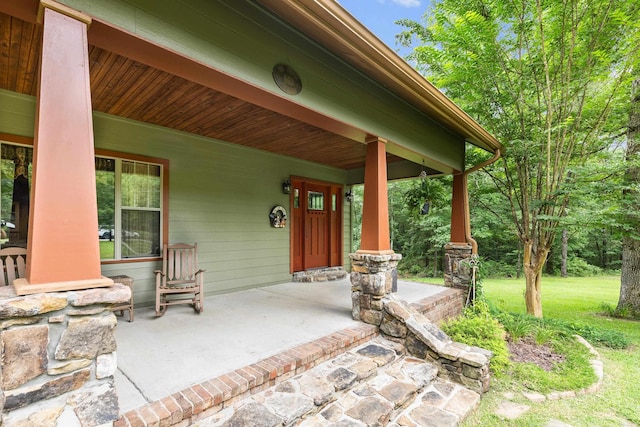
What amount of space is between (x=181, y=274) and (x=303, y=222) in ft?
8.57

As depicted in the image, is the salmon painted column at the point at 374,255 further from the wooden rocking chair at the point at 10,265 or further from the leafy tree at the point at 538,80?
the wooden rocking chair at the point at 10,265

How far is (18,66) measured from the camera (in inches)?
102

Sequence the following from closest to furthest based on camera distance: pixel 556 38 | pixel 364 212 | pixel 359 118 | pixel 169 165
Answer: pixel 359 118
pixel 364 212
pixel 169 165
pixel 556 38

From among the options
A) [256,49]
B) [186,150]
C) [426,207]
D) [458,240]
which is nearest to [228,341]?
[256,49]

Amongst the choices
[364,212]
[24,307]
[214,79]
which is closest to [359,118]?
[364,212]

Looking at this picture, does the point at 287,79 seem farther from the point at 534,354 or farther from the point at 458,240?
the point at 458,240

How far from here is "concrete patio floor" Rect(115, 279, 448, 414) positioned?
2047 millimetres

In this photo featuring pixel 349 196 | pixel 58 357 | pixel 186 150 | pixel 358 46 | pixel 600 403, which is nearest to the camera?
pixel 58 357

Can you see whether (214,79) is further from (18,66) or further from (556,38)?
(556,38)

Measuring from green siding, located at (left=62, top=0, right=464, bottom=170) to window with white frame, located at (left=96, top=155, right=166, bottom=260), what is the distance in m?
2.50

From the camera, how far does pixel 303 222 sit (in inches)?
236

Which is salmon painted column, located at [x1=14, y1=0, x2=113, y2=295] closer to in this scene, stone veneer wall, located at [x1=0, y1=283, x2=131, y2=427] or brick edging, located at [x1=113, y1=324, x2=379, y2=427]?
stone veneer wall, located at [x1=0, y1=283, x2=131, y2=427]

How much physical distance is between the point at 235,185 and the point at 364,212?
7.80 feet

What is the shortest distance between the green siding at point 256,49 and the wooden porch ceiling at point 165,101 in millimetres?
910
